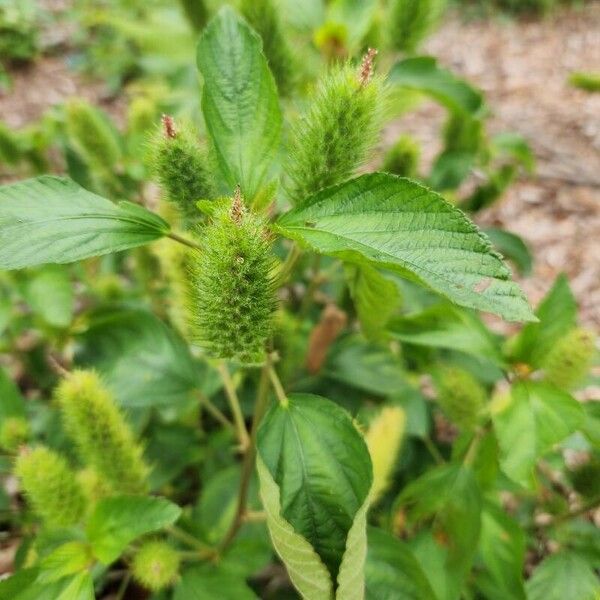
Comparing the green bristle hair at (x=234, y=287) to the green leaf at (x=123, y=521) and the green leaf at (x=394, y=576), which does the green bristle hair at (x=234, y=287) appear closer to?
the green leaf at (x=123, y=521)

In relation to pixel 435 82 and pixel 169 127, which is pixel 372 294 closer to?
pixel 169 127

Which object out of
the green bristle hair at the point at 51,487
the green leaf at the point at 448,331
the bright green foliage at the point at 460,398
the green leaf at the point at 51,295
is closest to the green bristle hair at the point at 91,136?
the green leaf at the point at 51,295

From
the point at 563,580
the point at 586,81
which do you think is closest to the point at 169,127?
the point at 563,580

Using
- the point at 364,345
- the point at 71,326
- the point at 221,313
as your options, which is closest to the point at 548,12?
the point at 364,345

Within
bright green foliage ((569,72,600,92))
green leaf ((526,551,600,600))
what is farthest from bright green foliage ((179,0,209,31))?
bright green foliage ((569,72,600,92))

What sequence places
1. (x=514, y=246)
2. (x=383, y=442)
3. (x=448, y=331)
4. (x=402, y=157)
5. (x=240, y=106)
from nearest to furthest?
1. (x=240, y=106)
2. (x=448, y=331)
3. (x=383, y=442)
4. (x=402, y=157)
5. (x=514, y=246)

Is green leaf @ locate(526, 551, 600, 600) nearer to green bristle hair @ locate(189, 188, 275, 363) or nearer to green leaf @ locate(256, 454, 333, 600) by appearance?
green leaf @ locate(256, 454, 333, 600)

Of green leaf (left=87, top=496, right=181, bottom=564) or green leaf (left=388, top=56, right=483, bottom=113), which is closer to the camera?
green leaf (left=87, top=496, right=181, bottom=564)
